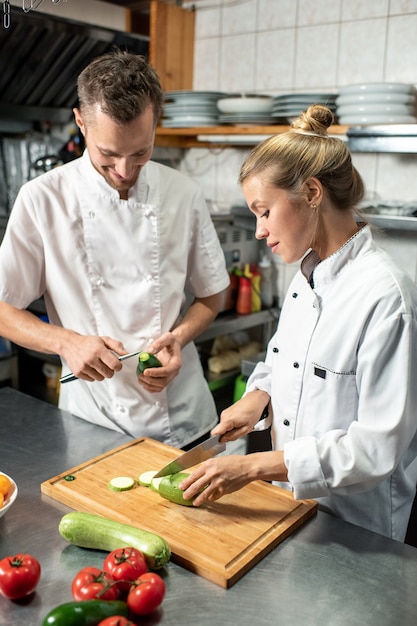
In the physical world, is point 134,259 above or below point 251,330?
above

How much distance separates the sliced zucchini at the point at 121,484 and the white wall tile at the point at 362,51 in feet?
7.16

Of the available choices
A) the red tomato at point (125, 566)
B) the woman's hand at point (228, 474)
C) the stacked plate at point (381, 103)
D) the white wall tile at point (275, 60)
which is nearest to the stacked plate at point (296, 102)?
the stacked plate at point (381, 103)

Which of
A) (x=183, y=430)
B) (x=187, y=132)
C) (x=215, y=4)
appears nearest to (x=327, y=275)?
(x=183, y=430)

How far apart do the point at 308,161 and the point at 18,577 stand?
97cm

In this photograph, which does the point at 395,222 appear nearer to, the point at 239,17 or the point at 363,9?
the point at 363,9

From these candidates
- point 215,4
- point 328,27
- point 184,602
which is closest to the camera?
point 184,602

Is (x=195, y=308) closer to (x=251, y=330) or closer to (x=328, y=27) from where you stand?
(x=251, y=330)

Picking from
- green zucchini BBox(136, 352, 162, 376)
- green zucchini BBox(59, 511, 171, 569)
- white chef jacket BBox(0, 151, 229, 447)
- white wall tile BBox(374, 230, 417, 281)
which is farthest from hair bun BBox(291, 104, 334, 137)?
white wall tile BBox(374, 230, 417, 281)

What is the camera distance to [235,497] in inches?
54.3

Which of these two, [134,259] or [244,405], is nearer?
[244,405]

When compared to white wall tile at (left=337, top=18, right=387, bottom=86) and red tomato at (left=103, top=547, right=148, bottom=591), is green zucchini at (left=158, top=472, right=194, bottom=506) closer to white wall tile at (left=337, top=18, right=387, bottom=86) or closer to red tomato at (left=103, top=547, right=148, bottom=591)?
red tomato at (left=103, top=547, right=148, bottom=591)

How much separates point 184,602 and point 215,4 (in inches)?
120

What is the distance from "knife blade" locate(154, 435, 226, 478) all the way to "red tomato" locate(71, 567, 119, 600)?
362 millimetres

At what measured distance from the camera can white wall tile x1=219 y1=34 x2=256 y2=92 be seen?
3209 millimetres
